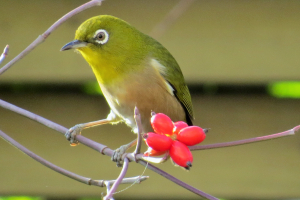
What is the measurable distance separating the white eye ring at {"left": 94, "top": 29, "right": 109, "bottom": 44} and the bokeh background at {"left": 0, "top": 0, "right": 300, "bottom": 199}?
0.69ft

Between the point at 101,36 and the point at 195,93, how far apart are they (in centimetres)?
57

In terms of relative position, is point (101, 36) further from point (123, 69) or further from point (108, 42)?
point (123, 69)

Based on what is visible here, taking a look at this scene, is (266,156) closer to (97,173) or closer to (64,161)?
(97,173)

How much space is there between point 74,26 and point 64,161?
606mm

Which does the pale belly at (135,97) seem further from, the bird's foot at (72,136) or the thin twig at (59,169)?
the thin twig at (59,169)

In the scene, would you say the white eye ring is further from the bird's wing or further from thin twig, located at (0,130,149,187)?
thin twig, located at (0,130,149,187)

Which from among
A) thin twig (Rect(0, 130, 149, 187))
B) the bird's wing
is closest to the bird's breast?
the bird's wing

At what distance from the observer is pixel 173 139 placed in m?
0.81

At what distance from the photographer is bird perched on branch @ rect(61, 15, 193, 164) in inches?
59.8

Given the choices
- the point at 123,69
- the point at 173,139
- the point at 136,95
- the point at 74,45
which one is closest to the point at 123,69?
the point at 123,69

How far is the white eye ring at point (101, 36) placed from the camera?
1521 mm

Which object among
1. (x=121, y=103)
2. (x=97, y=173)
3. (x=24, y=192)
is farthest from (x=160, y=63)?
(x=24, y=192)

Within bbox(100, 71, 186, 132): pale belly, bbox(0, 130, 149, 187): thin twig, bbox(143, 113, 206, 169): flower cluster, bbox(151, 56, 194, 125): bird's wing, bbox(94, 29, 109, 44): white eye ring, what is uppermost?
bbox(151, 56, 194, 125): bird's wing

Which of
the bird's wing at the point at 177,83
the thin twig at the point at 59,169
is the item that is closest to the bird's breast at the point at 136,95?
the bird's wing at the point at 177,83
